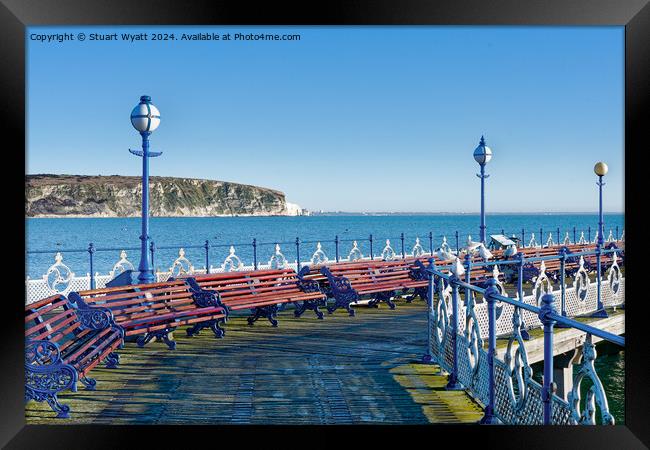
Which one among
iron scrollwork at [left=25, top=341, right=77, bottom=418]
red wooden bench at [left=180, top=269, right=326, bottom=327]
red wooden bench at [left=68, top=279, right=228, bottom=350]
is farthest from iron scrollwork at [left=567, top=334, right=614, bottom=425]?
red wooden bench at [left=180, top=269, right=326, bottom=327]

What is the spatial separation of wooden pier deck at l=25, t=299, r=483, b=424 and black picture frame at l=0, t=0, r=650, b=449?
31 cm

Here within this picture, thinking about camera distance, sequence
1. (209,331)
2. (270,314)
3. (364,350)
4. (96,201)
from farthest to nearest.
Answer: (96,201) < (270,314) < (209,331) < (364,350)

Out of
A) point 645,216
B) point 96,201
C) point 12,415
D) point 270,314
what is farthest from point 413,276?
point 96,201

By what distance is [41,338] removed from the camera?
577 cm

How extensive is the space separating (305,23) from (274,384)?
11.3ft

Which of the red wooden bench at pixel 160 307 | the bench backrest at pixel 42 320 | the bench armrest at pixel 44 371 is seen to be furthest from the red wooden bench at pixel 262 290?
the bench armrest at pixel 44 371

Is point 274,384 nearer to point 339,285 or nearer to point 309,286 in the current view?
point 309,286

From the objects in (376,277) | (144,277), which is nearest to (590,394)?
(144,277)

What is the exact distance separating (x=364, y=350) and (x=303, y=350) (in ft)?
2.51

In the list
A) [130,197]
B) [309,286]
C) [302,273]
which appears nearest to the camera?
[309,286]

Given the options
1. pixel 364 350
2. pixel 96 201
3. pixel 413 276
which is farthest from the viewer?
pixel 96 201

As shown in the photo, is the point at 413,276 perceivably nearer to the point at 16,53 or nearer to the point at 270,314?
the point at 270,314

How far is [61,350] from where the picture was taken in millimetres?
6078

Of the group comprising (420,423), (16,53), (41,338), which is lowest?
(420,423)
